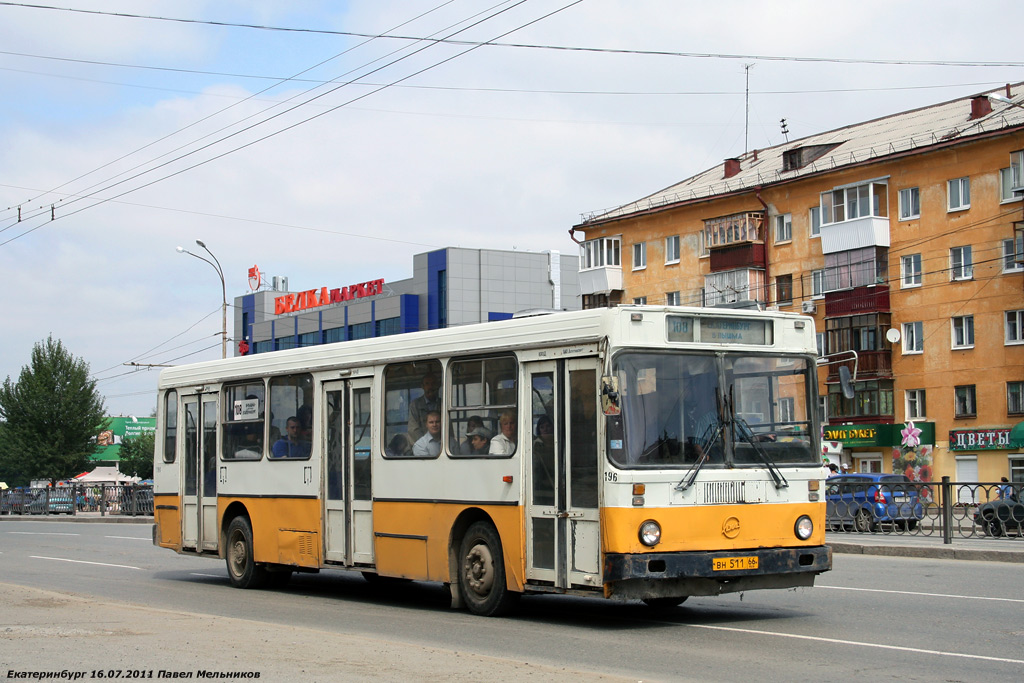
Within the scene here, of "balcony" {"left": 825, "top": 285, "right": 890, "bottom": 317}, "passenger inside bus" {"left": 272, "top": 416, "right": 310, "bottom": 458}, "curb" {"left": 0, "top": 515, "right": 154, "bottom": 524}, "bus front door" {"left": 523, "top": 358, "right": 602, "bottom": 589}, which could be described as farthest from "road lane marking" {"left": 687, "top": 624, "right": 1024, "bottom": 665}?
"balcony" {"left": 825, "top": 285, "right": 890, "bottom": 317}

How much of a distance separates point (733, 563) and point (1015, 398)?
135 feet

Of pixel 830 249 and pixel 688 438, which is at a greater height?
pixel 830 249

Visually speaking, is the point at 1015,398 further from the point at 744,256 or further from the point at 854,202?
the point at 744,256

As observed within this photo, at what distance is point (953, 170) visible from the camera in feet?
165

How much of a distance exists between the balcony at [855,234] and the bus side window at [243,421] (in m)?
41.0

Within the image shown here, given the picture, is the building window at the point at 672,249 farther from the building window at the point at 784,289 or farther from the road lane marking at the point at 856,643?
the road lane marking at the point at 856,643

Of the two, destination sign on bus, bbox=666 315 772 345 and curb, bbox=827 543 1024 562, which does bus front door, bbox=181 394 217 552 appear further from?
curb, bbox=827 543 1024 562

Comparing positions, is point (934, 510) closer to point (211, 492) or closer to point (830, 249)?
point (211, 492)

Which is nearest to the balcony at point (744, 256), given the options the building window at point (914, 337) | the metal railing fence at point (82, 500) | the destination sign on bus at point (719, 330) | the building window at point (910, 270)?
the building window at point (910, 270)

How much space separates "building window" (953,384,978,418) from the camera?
49394 millimetres

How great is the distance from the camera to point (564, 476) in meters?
11.1

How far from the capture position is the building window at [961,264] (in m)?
49.5

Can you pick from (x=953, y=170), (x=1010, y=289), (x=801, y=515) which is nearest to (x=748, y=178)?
(x=953, y=170)

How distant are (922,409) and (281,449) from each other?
41.5 meters
